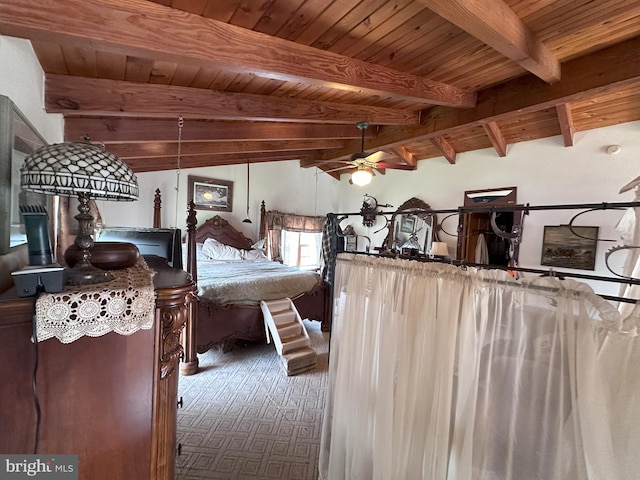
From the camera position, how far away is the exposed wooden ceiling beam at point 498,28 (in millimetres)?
1305

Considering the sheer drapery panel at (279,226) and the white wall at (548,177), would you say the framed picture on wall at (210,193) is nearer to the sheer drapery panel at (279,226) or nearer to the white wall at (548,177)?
the sheer drapery panel at (279,226)

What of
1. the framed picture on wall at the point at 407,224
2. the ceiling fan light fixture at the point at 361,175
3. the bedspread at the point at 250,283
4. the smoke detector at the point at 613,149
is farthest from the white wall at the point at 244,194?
the smoke detector at the point at 613,149

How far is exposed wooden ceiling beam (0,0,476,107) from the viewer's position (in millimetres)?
1178

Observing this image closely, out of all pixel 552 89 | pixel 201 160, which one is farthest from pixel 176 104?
pixel 552 89

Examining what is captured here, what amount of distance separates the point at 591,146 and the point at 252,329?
4931mm

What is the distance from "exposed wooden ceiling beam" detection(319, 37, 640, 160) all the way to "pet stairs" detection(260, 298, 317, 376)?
2741mm

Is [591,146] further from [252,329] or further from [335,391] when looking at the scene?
[252,329]

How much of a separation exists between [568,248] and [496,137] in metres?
1.82

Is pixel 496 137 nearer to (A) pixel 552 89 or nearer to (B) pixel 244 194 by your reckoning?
(A) pixel 552 89

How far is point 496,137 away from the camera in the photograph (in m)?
4.15

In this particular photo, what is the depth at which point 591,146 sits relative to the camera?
3688mm

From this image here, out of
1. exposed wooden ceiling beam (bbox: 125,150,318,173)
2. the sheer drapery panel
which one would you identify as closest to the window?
the sheer drapery panel

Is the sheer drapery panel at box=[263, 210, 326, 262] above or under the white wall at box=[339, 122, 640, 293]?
under

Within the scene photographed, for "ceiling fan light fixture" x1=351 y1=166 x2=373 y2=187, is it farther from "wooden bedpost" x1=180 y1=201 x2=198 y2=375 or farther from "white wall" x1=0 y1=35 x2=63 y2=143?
"white wall" x1=0 y1=35 x2=63 y2=143
